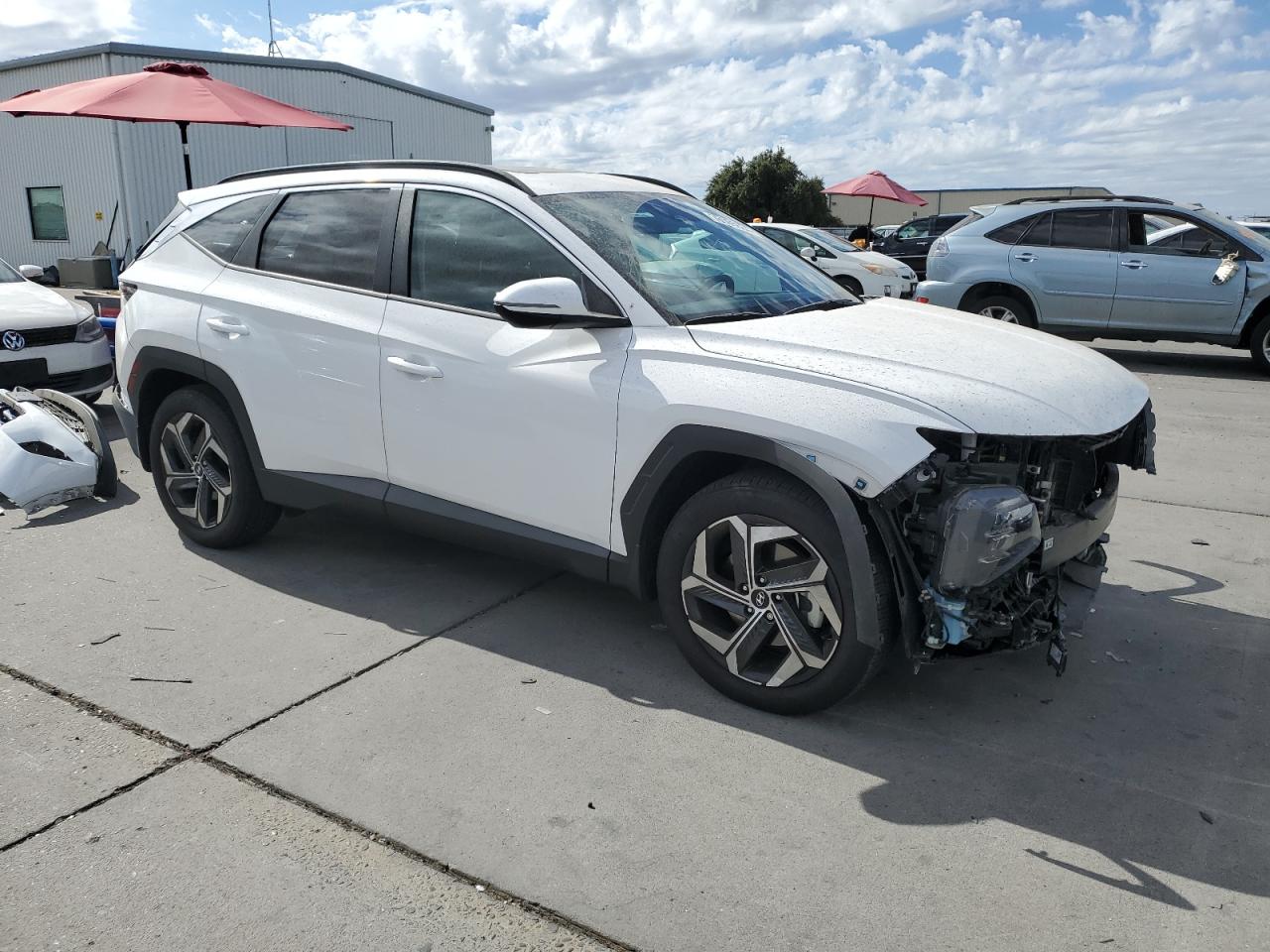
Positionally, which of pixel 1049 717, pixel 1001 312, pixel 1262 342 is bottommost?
pixel 1049 717

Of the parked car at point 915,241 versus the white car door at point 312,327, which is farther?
the parked car at point 915,241

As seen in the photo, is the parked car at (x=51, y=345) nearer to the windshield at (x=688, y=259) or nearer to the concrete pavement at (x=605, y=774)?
the concrete pavement at (x=605, y=774)

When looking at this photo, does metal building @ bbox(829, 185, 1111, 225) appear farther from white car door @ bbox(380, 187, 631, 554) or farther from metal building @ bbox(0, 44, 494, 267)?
white car door @ bbox(380, 187, 631, 554)

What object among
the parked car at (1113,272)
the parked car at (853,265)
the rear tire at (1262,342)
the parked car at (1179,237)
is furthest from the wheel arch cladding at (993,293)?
the parked car at (853,265)

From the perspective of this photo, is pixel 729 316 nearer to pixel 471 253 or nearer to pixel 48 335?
pixel 471 253

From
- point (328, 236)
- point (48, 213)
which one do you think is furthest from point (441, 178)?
point (48, 213)

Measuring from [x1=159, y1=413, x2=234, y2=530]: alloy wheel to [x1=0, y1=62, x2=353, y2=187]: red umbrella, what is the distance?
17.5 feet

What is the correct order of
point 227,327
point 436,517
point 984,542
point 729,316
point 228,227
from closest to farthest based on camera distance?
point 984,542 < point 729,316 < point 436,517 < point 227,327 < point 228,227

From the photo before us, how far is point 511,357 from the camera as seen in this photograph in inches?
149

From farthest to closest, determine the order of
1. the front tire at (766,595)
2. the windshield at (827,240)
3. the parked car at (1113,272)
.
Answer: the windshield at (827,240) < the parked car at (1113,272) < the front tire at (766,595)

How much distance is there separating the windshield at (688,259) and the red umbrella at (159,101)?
21.8ft

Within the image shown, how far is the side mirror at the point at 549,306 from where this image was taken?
3459mm

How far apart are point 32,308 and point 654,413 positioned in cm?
640

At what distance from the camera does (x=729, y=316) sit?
146 inches
